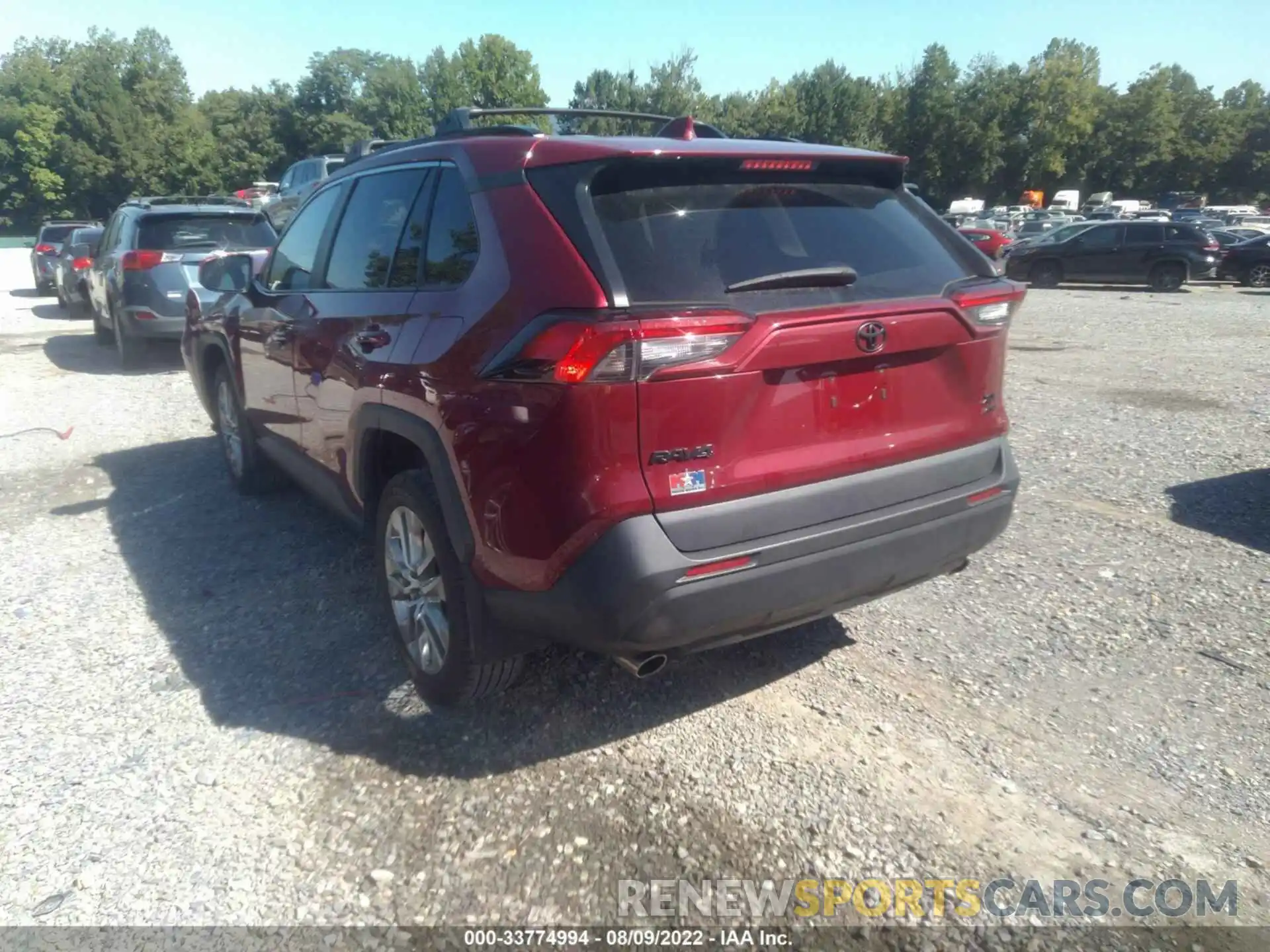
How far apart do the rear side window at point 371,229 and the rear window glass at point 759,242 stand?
3.86ft

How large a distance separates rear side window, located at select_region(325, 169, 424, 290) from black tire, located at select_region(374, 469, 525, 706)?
84 centimetres

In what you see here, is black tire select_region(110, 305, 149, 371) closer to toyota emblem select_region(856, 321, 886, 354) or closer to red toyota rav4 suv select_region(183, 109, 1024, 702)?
red toyota rav4 suv select_region(183, 109, 1024, 702)

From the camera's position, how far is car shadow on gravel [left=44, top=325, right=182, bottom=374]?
11203 millimetres

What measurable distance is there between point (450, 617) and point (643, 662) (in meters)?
0.72

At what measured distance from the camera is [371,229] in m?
3.88

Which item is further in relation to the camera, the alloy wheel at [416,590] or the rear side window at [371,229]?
the rear side window at [371,229]

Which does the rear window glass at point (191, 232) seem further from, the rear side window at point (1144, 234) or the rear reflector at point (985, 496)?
the rear side window at point (1144, 234)

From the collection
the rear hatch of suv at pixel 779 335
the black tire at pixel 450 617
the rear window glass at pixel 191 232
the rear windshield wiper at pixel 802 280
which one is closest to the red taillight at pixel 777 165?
the rear hatch of suv at pixel 779 335

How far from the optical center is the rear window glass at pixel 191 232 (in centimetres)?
1074

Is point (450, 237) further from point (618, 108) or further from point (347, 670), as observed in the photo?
point (618, 108)

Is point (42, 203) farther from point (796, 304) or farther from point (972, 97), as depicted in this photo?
point (796, 304)

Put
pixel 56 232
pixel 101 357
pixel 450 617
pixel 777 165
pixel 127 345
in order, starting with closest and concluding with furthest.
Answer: pixel 777 165 < pixel 450 617 < pixel 127 345 < pixel 101 357 < pixel 56 232

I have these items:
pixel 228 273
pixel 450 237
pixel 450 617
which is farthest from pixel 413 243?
pixel 228 273

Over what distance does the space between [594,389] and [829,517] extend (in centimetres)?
82
